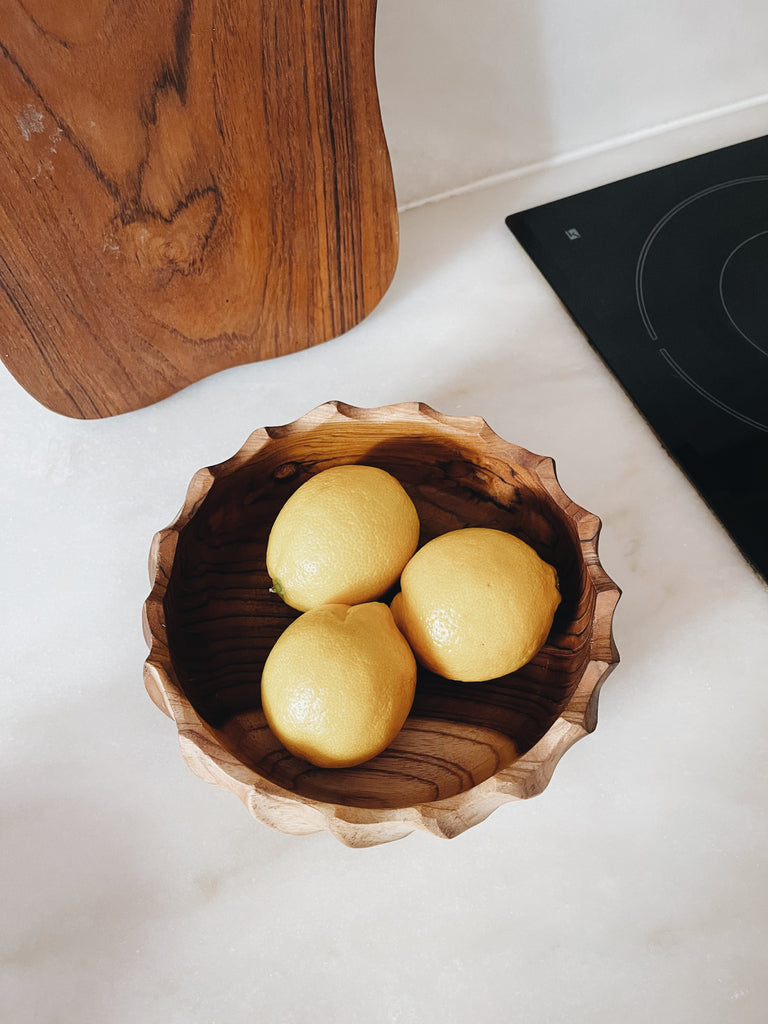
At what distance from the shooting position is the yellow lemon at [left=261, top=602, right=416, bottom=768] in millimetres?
447

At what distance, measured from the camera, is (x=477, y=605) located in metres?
0.47

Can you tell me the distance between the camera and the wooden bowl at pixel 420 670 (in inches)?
16.7

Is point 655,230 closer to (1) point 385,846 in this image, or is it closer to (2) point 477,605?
(2) point 477,605

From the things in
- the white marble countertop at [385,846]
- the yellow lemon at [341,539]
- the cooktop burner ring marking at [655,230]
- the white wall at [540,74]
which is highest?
the white wall at [540,74]

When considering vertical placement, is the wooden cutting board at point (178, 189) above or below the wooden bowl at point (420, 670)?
above

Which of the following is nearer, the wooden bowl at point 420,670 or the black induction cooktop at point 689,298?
the wooden bowl at point 420,670

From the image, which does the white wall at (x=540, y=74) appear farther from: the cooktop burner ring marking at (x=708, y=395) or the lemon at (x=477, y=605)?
the lemon at (x=477, y=605)

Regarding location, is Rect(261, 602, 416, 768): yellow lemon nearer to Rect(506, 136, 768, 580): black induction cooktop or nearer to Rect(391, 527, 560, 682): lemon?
Rect(391, 527, 560, 682): lemon

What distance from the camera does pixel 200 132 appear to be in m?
0.55

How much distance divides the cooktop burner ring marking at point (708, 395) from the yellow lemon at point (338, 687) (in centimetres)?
37

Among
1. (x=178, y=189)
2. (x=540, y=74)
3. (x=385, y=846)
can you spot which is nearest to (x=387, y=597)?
(x=385, y=846)

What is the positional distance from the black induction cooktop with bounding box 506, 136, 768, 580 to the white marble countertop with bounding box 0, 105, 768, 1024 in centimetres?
3

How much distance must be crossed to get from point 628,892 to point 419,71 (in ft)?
2.32

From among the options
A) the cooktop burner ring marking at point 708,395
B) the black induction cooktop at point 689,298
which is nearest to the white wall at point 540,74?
the black induction cooktop at point 689,298
